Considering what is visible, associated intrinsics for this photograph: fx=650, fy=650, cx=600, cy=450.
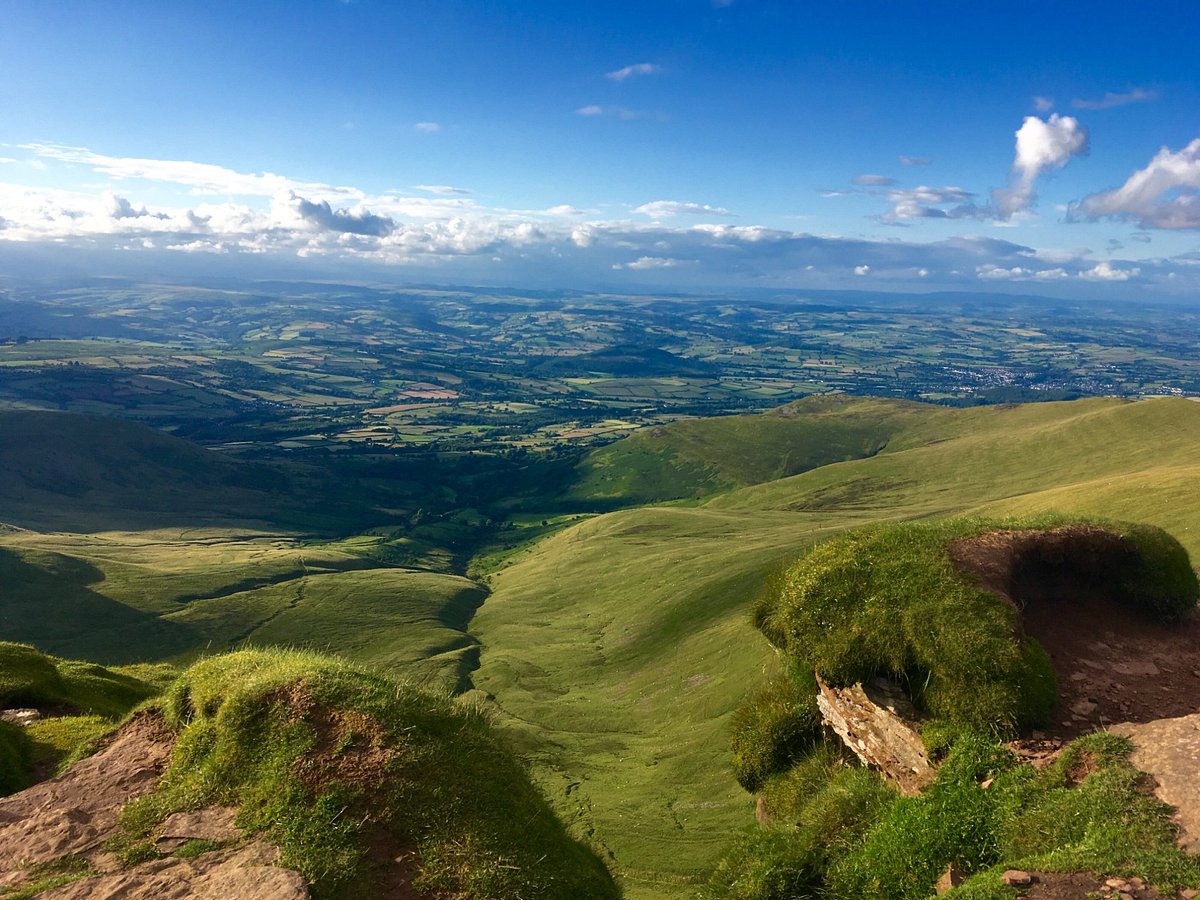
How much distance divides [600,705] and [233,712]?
3633 inches

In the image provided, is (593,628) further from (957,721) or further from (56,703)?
(957,721)

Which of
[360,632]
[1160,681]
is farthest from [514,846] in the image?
[360,632]

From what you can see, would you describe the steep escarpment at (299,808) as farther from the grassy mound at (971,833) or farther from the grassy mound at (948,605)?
the grassy mound at (948,605)

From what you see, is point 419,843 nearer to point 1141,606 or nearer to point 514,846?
point 514,846

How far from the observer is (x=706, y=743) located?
7869cm

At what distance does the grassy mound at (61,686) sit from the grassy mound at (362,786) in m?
13.2

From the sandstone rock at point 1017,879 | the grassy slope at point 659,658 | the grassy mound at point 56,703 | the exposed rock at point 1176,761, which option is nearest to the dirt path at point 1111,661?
the exposed rock at point 1176,761

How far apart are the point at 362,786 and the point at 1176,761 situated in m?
24.5

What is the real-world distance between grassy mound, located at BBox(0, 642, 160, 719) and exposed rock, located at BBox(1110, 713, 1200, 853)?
40102 mm

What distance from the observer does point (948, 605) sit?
28.4 m

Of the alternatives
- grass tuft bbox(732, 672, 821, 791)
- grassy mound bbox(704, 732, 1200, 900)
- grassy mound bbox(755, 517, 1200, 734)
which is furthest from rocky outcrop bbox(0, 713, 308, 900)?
grass tuft bbox(732, 672, 821, 791)

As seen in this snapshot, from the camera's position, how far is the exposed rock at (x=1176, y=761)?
17938 millimetres

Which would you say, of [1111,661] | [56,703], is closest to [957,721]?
[1111,661]

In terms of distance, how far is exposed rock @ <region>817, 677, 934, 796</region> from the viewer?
26.1 metres
